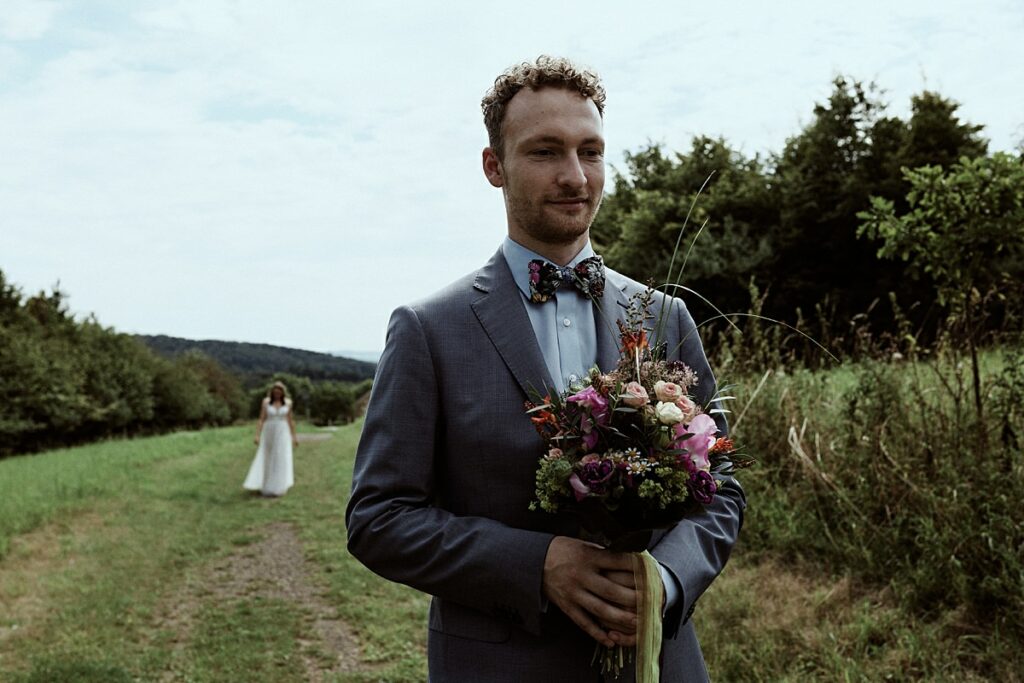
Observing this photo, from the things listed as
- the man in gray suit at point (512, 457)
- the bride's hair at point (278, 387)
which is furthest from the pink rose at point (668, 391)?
the bride's hair at point (278, 387)

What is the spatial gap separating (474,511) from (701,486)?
599 millimetres

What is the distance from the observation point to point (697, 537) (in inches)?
80.4

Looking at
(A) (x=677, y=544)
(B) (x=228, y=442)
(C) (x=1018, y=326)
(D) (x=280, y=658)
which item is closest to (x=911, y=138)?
(C) (x=1018, y=326)

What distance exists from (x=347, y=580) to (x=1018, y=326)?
655cm

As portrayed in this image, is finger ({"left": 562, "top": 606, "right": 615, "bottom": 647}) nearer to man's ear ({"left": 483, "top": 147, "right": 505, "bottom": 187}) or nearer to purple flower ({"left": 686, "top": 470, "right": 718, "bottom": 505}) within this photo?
purple flower ({"left": 686, "top": 470, "right": 718, "bottom": 505})

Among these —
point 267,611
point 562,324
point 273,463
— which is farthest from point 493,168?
point 273,463

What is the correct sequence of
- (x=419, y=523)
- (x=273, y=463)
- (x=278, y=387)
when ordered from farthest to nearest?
(x=278, y=387) < (x=273, y=463) < (x=419, y=523)

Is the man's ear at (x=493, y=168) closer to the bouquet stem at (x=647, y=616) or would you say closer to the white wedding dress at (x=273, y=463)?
the bouquet stem at (x=647, y=616)

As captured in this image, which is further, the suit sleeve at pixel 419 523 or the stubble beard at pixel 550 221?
the stubble beard at pixel 550 221

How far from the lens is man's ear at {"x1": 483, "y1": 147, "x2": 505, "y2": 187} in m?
2.23

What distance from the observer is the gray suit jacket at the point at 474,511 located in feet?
6.18

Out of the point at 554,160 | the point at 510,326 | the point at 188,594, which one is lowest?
the point at 188,594

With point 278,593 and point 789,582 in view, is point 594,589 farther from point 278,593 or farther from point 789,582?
point 278,593

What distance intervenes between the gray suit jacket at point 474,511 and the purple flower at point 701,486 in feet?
1.04
